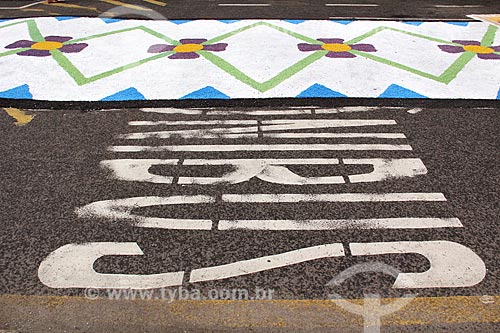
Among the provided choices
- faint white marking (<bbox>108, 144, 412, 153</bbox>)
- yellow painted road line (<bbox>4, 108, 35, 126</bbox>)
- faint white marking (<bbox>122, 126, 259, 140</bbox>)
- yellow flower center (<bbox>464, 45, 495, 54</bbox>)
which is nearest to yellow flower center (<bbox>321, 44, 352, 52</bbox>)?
yellow flower center (<bbox>464, 45, 495, 54</bbox>)

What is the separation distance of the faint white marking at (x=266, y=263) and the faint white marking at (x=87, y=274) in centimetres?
14

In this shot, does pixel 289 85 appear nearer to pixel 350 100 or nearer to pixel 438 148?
pixel 350 100

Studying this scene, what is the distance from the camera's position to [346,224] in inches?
132

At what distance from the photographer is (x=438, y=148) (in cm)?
433

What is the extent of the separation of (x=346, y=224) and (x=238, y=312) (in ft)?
3.49

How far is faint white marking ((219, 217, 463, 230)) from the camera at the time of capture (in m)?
3.32

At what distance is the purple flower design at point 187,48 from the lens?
6.97 meters

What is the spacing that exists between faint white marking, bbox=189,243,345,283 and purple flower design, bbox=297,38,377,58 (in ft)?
14.2

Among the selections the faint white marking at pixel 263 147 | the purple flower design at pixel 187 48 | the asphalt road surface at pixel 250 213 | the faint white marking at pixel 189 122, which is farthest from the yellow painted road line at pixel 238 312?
the purple flower design at pixel 187 48

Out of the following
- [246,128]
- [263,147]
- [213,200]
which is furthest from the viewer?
[246,128]

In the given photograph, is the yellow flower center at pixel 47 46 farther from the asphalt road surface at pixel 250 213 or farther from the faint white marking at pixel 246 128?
the faint white marking at pixel 246 128

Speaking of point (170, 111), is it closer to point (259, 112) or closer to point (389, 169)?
point (259, 112)

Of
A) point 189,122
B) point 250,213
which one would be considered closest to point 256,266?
point 250,213

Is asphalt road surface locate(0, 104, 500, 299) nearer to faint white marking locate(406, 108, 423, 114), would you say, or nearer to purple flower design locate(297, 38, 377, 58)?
faint white marking locate(406, 108, 423, 114)
